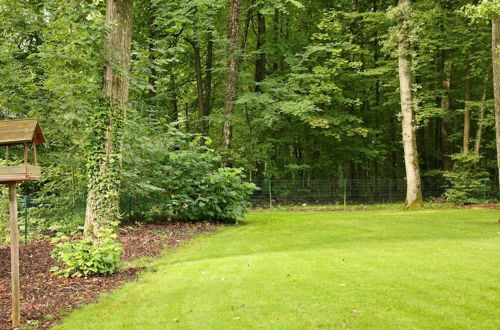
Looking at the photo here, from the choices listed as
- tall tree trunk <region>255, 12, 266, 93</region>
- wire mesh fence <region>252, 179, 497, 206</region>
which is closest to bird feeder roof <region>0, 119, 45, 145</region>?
wire mesh fence <region>252, 179, 497, 206</region>

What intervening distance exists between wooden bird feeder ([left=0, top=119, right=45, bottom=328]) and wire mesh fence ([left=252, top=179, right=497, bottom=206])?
16968 millimetres

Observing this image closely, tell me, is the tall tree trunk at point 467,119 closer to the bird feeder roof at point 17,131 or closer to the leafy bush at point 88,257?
the leafy bush at point 88,257

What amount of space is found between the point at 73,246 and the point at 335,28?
1965cm

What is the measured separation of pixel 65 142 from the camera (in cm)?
1184

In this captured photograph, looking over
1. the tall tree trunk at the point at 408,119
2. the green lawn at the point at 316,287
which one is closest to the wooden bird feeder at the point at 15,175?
the green lawn at the point at 316,287

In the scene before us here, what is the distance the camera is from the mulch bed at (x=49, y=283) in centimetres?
565

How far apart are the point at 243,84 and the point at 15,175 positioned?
2127 cm

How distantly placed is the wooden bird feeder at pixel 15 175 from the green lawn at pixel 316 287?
0.68 metres

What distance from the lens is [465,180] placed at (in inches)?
844

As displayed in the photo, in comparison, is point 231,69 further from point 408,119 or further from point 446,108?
point 446,108

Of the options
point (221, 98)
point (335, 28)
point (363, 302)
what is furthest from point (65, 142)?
point (221, 98)

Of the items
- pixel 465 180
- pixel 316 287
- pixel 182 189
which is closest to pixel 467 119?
pixel 465 180

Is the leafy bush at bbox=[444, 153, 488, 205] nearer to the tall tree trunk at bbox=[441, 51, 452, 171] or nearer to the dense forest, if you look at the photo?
the dense forest

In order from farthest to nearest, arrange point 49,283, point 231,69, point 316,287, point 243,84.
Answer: point 243,84 < point 231,69 < point 49,283 < point 316,287
